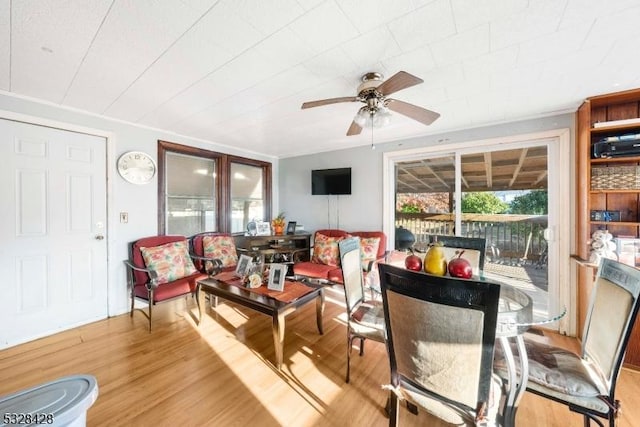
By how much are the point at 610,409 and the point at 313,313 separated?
8.16 ft

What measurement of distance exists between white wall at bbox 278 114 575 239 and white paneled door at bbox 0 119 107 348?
2854mm

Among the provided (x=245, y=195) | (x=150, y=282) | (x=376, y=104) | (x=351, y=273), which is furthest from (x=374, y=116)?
(x=245, y=195)

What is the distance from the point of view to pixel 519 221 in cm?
303

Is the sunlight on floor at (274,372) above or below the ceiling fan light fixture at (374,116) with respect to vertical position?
below

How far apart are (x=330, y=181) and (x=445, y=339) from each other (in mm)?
3450

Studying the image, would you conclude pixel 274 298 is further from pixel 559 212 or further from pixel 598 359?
pixel 559 212

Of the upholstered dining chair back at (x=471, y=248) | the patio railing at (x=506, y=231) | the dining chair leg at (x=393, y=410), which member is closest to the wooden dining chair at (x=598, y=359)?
the dining chair leg at (x=393, y=410)

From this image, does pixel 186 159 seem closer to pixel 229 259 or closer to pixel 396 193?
pixel 229 259

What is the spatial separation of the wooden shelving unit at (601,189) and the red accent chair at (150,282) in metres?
3.97

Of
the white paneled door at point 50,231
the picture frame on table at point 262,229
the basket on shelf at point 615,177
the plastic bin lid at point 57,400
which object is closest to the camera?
the plastic bin lid at point 57,400

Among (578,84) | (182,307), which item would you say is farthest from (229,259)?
(578,84)

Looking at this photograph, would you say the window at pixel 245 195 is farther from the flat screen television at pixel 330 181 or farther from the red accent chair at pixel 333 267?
the red accent chair at pixel 333 267

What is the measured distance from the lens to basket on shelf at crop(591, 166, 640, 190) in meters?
2.27

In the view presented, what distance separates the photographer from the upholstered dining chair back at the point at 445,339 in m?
1.01
